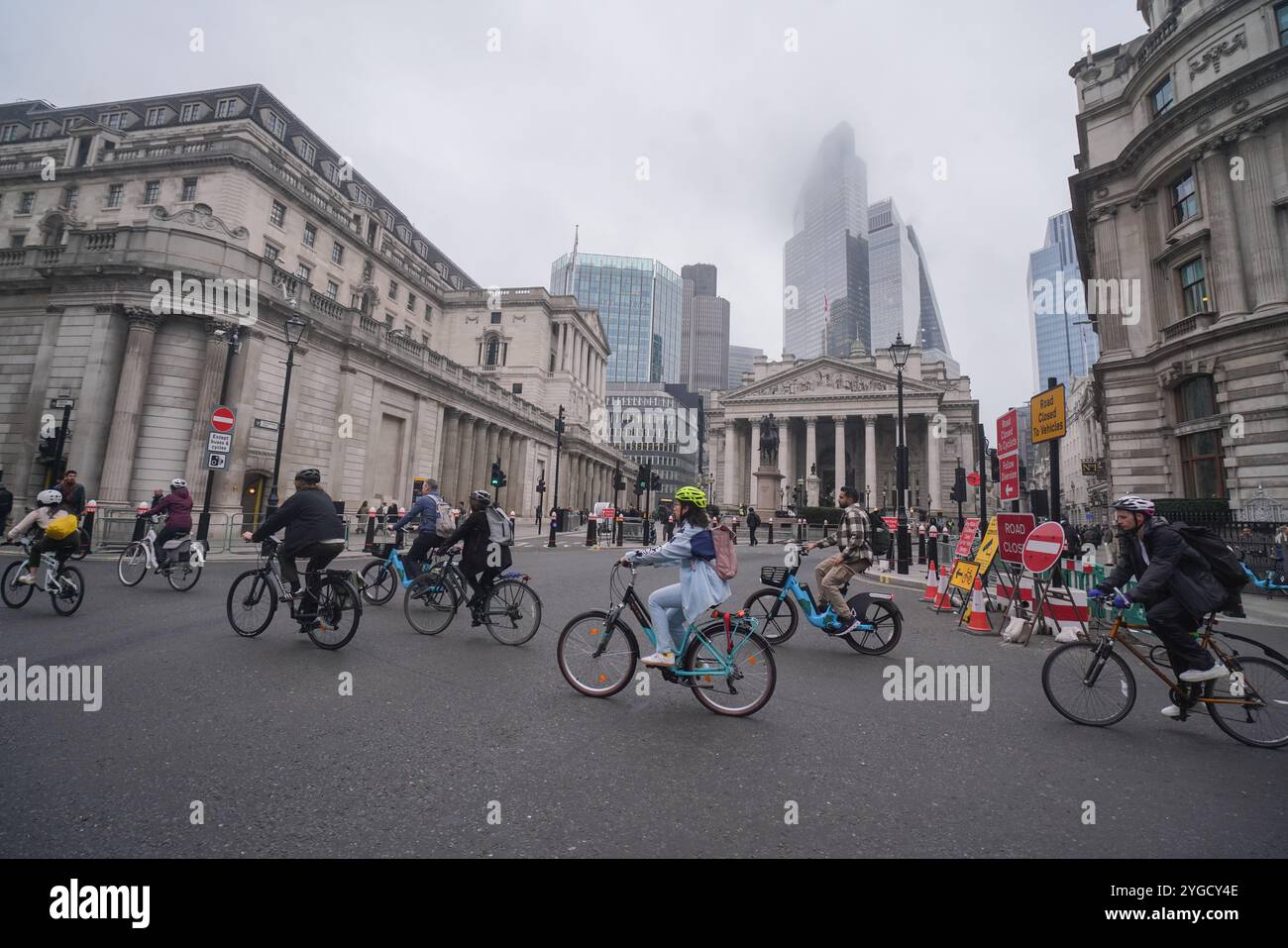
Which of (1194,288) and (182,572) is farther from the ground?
(1194,288)

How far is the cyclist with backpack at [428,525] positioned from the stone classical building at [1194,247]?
24609 millimetres

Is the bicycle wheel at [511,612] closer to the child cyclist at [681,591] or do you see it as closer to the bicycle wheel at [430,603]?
the bicycle wheel at [430,603]

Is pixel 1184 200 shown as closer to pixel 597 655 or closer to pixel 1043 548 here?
pixel 1043 548

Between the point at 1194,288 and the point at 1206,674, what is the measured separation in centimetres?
2609

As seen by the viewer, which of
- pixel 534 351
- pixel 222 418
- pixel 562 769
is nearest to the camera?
pixel 562 769

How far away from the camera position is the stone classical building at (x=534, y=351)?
58562 mm

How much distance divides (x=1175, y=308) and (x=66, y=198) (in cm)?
5962

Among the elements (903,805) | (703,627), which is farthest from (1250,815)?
(703,627)

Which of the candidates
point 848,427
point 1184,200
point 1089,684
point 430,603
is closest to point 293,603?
point 430,603

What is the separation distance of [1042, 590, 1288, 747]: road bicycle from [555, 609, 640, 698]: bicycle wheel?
3.74 m

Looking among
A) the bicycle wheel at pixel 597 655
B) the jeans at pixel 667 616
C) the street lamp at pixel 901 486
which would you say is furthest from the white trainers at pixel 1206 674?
the street lamp at pixel 901 486

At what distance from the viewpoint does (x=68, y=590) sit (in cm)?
799

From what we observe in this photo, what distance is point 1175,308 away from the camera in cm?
2316

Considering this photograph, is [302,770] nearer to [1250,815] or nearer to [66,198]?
[1250,815]
